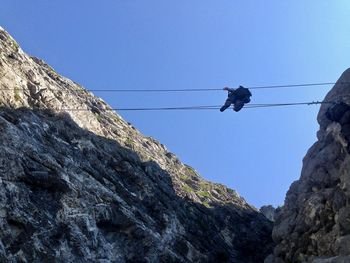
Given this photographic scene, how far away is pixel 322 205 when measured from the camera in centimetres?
4238

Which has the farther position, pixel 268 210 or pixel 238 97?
pixel 268 210

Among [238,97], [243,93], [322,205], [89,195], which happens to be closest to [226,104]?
[238,97]

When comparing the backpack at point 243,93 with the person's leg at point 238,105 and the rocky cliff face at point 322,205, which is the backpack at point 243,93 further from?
the rocky cliff face at point 322,205

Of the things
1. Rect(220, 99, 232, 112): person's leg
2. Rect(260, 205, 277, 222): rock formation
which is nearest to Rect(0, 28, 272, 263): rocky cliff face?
Rect(220, 99, 232, 112): person's leg

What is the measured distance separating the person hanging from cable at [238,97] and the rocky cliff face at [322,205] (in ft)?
35.0

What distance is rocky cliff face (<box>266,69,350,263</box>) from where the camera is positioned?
1547 inches

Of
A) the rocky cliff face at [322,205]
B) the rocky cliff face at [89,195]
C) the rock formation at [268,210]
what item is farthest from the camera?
the rock formation at [268,210]

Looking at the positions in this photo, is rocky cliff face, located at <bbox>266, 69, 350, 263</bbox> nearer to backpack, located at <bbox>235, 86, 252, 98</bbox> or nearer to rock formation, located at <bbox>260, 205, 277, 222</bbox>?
backpack, located at <bbox>235, 86, 252, 98</bbox>

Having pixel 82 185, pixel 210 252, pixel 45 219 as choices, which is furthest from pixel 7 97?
Answer: pixel 210 252

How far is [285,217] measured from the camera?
47.4 meters

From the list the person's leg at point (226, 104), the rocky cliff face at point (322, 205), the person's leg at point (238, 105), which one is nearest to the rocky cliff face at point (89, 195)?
the rocky cliff face at point (322, 205)

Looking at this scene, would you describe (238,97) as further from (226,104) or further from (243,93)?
(226,104)

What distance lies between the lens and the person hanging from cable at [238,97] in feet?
121

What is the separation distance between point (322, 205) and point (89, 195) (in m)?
18.0
